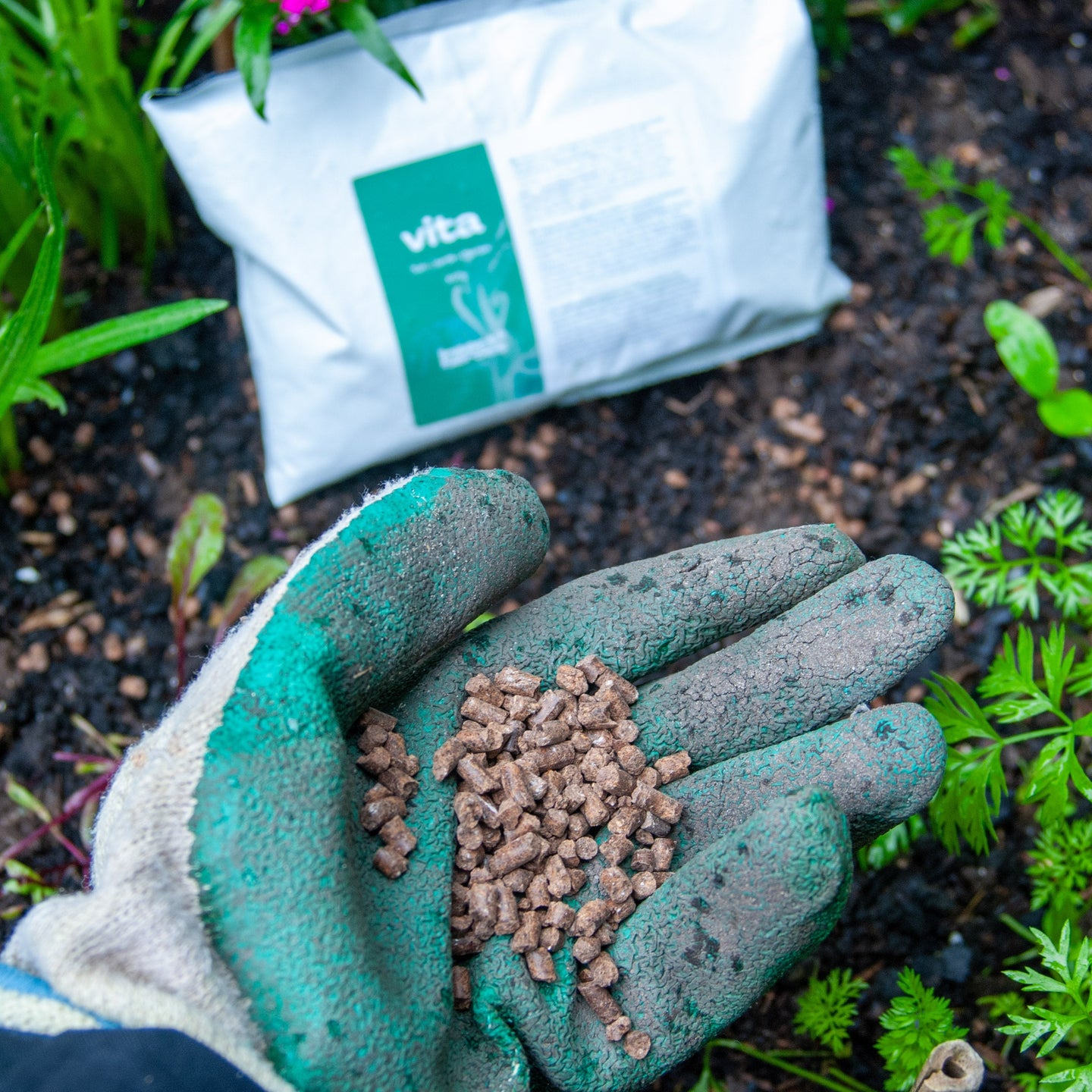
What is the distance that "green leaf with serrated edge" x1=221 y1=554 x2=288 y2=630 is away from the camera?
1.52 metres

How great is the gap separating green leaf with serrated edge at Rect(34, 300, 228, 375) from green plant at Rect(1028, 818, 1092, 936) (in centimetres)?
133

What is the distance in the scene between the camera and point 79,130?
4.86ft

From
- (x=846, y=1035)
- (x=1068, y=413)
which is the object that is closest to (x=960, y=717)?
(x=846, y=1035)

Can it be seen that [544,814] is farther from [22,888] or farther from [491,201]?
[491,201]

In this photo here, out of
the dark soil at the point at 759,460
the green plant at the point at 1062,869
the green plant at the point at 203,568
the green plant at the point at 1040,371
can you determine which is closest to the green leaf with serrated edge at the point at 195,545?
the green plant at the point at 203,568

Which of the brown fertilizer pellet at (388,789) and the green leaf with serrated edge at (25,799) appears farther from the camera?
the green leaf with serrated edge at (25,799)

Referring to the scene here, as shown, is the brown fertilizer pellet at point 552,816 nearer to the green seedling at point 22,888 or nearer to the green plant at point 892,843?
the green plant at point 892,843

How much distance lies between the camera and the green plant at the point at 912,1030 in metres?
1.13

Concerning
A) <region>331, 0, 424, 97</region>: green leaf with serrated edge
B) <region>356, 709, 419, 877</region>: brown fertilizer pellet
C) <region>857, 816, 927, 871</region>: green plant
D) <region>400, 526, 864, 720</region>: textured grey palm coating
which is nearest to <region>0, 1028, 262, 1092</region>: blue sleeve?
<region>356, 709, 419, 877</region>: brown fertilizer pellet

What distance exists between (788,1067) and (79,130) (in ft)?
5.60

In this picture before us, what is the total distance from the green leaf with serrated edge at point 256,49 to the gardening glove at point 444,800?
2.21 ft

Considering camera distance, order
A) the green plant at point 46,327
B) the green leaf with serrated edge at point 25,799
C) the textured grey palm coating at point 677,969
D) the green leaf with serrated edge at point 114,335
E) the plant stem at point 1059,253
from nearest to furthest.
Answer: the textured grey palm coating at point 677,969 → the green plant at point 46,327 → the green leaf with serrated edge at point 114,335 → the green leaf with serrated edge at point 25,799 → the plant stem at point 1059,253

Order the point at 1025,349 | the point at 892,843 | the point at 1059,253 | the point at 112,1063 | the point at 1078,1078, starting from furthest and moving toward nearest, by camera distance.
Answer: the point at 1059,253 < the point at 1025,349 < the point at 892,843 < the point at 1078,1078 < the point at 112,1063

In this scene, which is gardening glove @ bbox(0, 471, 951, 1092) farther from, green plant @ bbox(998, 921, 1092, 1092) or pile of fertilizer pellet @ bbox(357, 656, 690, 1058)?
green plant @ bbox(998, 921, 1092, 1092)
